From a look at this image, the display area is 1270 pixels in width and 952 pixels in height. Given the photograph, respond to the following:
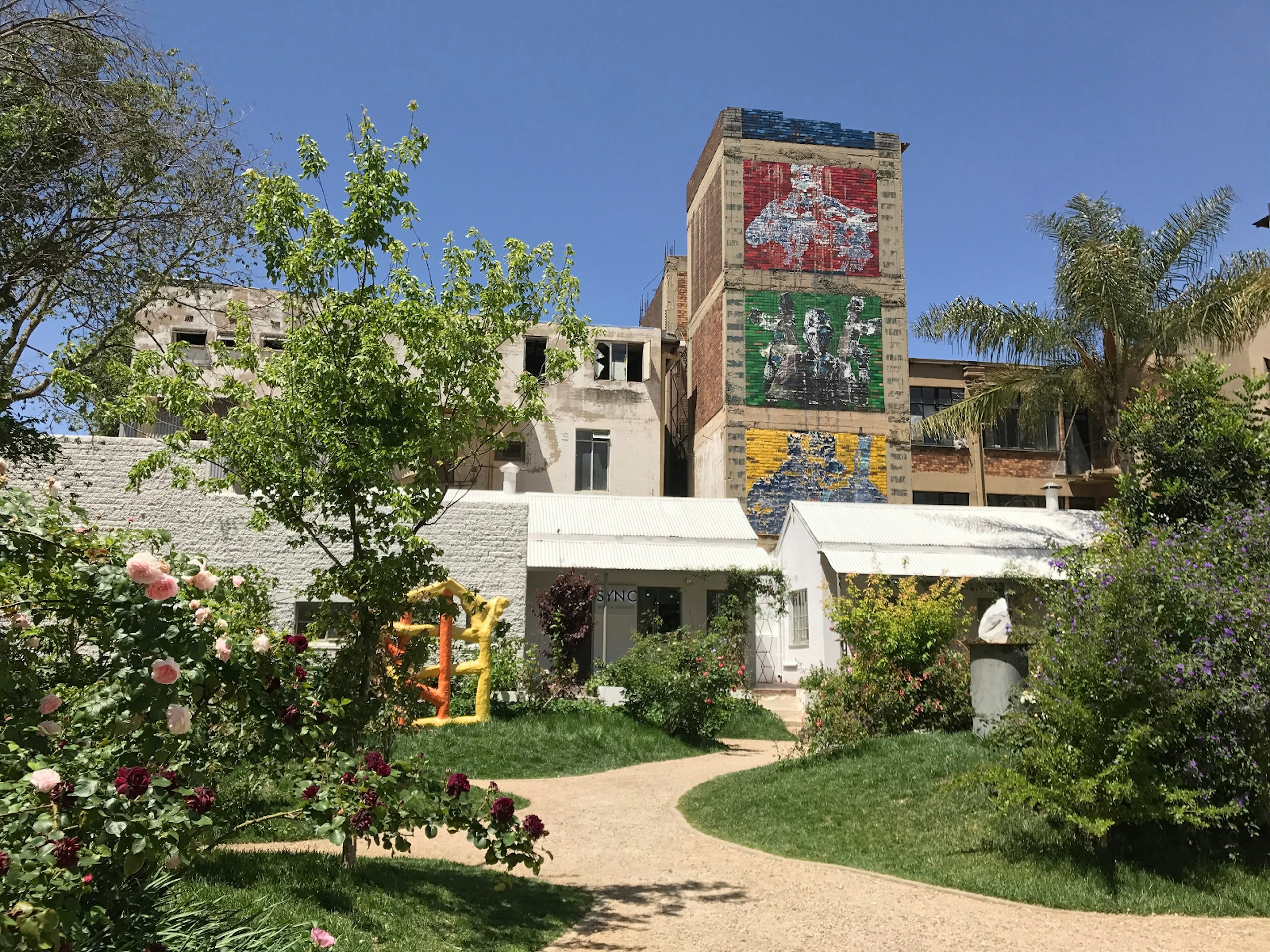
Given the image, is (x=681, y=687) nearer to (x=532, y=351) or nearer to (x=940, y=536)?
(x=940, y=536)

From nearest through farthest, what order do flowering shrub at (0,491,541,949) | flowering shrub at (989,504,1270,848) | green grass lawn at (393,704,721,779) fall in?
1. flowering shrub at (0,491,541,949)
2. flowering shrub at (989,504,1270,848)
3. green grass lawn at (393,704,721,779)

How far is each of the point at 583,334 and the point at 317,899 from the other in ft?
15.9

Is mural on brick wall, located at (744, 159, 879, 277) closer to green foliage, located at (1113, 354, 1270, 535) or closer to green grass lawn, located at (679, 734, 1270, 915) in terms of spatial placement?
green foliage, located at (1113, 354, 1270, 535)

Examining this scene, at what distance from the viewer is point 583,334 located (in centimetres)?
881

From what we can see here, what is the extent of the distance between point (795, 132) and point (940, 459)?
1175 centimetres

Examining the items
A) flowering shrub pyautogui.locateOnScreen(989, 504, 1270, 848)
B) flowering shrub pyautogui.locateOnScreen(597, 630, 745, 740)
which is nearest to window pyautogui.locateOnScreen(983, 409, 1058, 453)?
flowering shrub pyautogui.locateOnScreen(597, 630, 745, 740)

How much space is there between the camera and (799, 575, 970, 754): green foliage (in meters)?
12.7

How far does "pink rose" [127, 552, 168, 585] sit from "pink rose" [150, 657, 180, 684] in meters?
0.32

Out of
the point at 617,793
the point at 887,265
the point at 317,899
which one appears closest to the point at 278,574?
the point at 617,793

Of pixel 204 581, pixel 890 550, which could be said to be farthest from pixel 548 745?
pixel 204 581

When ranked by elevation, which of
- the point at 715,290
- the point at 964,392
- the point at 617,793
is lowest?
the point at 617,793

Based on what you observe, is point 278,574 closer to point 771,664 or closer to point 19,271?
point 19,271

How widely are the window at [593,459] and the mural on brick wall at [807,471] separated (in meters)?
4.27

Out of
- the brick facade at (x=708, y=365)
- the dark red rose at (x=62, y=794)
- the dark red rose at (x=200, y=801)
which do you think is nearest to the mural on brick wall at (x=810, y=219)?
the brick facade at (x=708, y=365)
